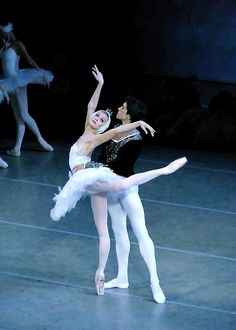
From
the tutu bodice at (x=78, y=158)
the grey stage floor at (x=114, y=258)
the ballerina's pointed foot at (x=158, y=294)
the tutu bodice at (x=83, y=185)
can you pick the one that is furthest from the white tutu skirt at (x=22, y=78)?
the ballerina's pointed foot at (x=158, y=294)

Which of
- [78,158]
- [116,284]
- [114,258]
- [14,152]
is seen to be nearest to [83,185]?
[78,158]

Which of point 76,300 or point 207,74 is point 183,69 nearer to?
point 207,74

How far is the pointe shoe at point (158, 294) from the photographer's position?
8.35 meters

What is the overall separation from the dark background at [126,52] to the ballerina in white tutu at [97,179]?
21.1 feet

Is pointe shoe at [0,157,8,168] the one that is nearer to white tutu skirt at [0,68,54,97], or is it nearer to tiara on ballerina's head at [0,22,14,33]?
white tutu skirt at [0,68,54,97]

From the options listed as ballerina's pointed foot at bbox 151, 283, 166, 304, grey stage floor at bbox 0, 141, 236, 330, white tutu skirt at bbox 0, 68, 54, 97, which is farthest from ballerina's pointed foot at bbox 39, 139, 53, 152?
ballerina's pointed foot at bbox 151, 283, 166, 304

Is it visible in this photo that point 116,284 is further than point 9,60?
No

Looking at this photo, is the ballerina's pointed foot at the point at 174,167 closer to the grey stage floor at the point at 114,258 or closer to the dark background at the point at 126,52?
the grey stage floor at the point at 114,258

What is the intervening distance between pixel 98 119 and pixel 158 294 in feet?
4.61

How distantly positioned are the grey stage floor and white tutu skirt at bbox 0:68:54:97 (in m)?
0.89

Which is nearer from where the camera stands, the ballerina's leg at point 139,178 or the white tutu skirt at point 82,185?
the ballerina's leg at point 139,178

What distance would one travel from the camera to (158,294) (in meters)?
8.38

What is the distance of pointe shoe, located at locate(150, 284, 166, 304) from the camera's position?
8352 millimetres

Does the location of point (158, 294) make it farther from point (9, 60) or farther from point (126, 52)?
point (126, 52)
